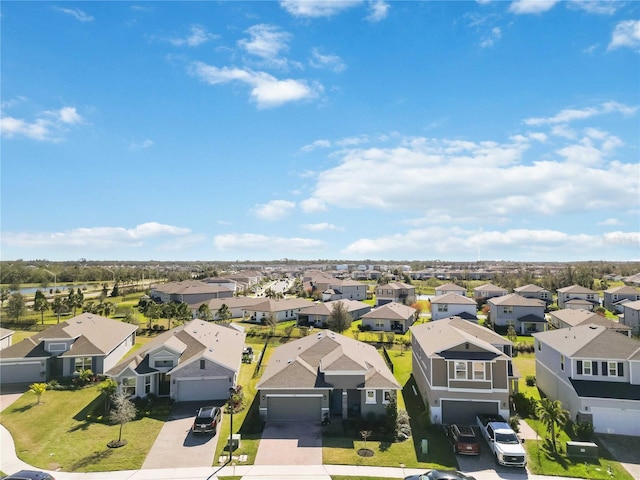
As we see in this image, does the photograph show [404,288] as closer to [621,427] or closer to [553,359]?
[553,359]

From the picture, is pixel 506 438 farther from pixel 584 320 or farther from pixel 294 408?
pixel 584 320

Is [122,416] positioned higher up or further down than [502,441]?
higher up

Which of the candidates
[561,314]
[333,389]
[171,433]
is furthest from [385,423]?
[561,314]

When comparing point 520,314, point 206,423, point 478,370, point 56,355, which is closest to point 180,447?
point 206,423

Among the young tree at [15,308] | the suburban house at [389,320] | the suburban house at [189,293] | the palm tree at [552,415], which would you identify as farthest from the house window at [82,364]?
the suburban house at [189,293]

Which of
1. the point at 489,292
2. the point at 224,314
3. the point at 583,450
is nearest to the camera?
the point at 583,450

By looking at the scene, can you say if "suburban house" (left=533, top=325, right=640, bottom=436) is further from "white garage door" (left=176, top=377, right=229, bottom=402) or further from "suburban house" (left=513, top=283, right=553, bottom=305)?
"suburban house" (left=513, top=283, right=553, bottom=305)

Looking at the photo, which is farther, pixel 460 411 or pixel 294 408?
pixel 294 408
